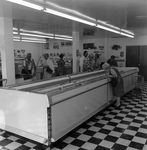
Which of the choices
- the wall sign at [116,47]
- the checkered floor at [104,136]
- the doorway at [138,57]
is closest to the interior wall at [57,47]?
the wall sign at [116,47]

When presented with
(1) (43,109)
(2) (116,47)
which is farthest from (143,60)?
(1) (43,109)

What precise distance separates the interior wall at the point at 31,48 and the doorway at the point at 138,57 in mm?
6368

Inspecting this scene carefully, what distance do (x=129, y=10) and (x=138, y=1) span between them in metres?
0.75

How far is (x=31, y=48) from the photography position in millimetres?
12680

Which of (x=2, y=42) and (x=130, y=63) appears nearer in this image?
(x=2, y=42)

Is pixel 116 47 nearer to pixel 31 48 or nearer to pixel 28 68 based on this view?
pixel 31 48

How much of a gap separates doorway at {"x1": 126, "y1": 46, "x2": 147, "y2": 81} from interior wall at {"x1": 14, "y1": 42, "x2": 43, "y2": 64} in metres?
6.37

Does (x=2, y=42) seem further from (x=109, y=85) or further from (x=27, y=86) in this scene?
(x=109, y=85)

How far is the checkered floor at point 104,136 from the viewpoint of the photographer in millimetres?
3062

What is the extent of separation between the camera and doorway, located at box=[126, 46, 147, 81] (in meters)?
10.2

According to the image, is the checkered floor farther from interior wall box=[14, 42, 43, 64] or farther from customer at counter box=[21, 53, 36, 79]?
interior wall box=[14, 42, 43, 64]

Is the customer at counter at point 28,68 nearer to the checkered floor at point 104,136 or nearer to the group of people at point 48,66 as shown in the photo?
the group of people at point 48,66

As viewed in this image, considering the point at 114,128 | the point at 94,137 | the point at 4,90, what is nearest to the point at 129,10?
the point at 114,128

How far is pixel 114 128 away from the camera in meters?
3.81
